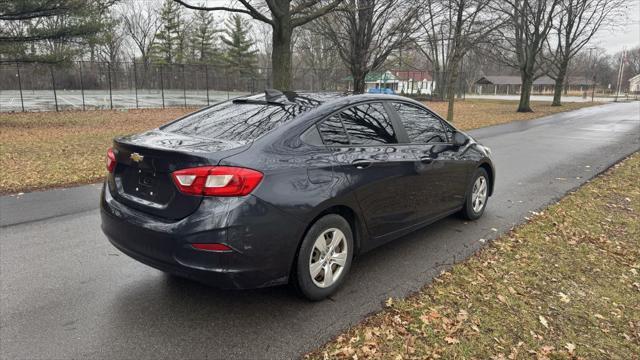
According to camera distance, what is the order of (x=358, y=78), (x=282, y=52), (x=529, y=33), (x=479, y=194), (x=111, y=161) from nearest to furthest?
(x=111, y=161)
(x=479, y=194)
(x=282, y=52)
(x=358, y=78)
(x=529, y=33)

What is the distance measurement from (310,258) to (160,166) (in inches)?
49.3

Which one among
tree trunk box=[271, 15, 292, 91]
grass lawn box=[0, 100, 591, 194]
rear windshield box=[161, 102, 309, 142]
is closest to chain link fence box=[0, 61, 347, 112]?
grass lawn box=[0, 100, 591, 194]

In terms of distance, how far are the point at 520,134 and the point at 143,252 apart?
50.2 feet

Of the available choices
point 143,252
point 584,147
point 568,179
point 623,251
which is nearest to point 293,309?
point 143,252

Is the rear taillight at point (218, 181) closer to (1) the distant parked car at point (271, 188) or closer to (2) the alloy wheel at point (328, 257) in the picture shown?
(1) the distant parked car at point (271, 188)

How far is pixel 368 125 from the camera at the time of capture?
398 cm

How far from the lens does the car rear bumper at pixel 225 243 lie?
9.37 feet

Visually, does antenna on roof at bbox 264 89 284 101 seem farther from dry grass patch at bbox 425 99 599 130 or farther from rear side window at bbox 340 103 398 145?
dry grass patch at bbox 425 99 599 130

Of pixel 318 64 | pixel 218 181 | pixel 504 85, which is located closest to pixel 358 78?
pixel 218 181

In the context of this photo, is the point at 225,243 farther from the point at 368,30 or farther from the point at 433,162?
the point at 368,30

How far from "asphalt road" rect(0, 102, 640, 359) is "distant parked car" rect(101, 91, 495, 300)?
0.32 m

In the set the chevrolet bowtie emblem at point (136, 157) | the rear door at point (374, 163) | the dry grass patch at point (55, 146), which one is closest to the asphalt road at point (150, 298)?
the rear door at point (374, 163)

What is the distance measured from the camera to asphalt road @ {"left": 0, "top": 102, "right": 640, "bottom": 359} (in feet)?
9.62

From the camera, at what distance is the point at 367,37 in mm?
15281
